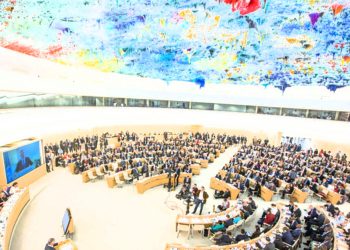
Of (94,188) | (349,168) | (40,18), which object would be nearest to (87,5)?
(40,18)

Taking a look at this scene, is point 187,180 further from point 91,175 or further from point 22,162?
point 22,162

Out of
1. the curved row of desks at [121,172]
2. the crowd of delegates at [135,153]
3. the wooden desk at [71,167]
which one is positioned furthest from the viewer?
the wooden desk at [71,167]

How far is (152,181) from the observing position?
1099 centimetres

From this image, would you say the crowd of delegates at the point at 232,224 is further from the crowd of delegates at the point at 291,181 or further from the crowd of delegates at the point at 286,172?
the crowd of delegates at the point at 286,172

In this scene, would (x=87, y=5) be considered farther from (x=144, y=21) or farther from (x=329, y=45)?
(x=329, y=45)

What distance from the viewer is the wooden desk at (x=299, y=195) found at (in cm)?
964

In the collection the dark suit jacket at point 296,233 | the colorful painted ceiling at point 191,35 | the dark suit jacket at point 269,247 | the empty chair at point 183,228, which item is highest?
the colorful painted ceiling at point 191,35

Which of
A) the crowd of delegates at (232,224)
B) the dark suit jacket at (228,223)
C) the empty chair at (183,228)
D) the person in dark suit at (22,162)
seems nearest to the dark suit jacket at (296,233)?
the crowd of delegates at (232,224)

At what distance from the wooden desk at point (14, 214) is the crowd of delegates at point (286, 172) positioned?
820 centimetres

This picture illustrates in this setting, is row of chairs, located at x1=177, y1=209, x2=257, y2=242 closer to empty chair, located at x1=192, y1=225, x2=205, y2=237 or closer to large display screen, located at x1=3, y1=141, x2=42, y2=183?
empty chair, located at x1=192, y1=225, x2=205, y2=237

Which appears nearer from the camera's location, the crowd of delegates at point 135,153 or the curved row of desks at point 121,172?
the curved row of desks at point 121,172

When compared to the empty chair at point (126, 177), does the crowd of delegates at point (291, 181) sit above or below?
above

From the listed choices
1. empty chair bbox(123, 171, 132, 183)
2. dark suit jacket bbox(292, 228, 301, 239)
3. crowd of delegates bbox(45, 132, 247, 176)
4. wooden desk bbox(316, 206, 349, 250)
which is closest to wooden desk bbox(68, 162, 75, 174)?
crowd of delegates bbox(45, 132, 247, 176)

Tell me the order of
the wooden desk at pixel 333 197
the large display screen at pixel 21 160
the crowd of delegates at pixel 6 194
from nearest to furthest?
the crowd of delegates at pixel 6 194, the wooden desk at pixel 333 197, the large display screen at pixel 21 160
